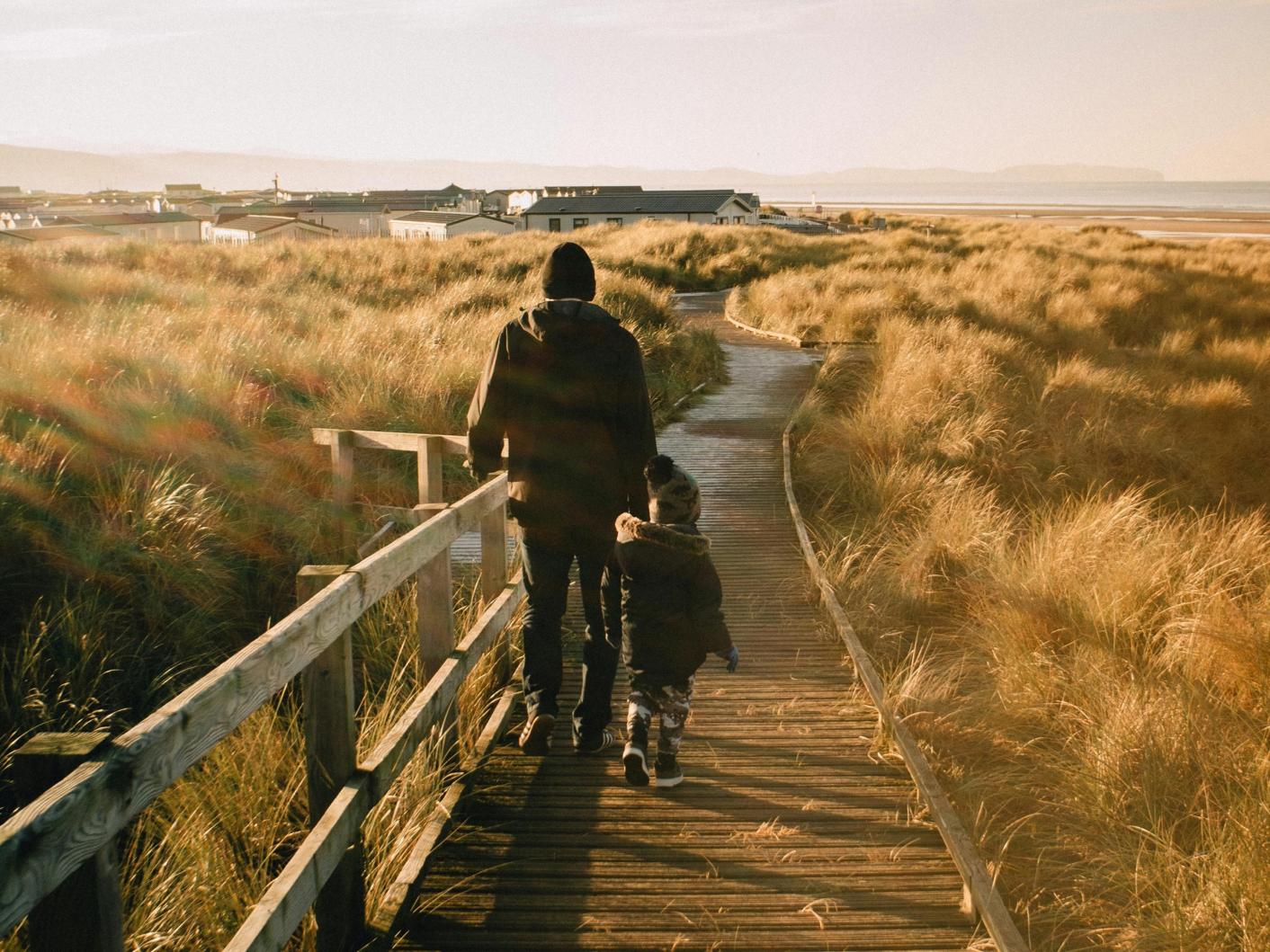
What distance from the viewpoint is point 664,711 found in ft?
14.1

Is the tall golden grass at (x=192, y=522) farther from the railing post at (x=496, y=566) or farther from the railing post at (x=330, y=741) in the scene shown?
the railing post at (x=496, y=566)

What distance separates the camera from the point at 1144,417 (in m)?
14.8

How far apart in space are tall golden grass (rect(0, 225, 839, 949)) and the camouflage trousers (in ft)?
2.90

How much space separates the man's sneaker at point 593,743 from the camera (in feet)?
15.3

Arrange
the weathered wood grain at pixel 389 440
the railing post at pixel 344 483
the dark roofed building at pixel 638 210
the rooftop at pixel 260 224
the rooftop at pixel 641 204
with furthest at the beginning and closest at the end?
the rooftop at pixel 260 224
the rooftop at pixel 641 204
the dark roofed building at pixel 638 210
the railing post at pixel 344 483
the weathered wood grain at pixel 389 440

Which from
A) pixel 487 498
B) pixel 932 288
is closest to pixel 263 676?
pixel 487 498

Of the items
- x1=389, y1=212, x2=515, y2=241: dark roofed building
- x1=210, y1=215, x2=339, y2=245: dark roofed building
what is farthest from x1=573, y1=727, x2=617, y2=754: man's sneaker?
x1=210, y1=215, x2=339, y2=245: dark roofed building

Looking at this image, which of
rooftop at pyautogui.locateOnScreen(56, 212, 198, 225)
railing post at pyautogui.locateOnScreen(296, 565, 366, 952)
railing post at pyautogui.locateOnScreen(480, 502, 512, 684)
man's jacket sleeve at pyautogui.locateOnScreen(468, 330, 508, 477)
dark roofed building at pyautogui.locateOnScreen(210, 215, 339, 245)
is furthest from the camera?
rooftop at pyautogui.locateOnScreen(56, 212, 198, 225)

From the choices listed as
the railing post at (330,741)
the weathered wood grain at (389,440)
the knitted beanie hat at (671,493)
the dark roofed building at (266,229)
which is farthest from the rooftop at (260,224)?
the railing post at (330,741)

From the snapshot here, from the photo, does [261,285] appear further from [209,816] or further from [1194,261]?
[1194,261]

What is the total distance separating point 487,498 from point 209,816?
6.38 ft

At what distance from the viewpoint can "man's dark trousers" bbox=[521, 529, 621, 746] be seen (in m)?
4.39

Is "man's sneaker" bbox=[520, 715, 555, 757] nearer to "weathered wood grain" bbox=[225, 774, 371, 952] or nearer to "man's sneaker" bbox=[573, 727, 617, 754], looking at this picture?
"man's sneaker" bbox=[573, 727, 617, 754]

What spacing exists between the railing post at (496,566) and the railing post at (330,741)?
228 centimetres
